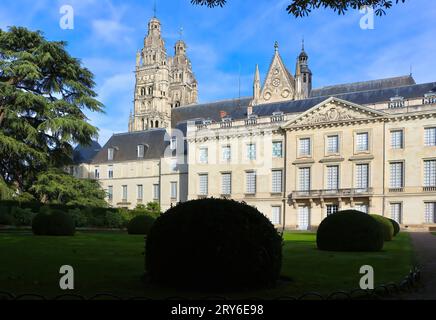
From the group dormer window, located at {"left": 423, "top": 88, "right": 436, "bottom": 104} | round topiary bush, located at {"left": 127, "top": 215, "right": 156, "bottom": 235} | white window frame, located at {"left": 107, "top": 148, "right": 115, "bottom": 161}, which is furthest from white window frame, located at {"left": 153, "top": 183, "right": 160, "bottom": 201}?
dormer window, located at {"left": 423, "top": 88, "right": 436, "bottom": 104}

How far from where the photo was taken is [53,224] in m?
20.8

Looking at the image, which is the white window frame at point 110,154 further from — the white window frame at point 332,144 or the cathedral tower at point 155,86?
the white window frame at point 332,144

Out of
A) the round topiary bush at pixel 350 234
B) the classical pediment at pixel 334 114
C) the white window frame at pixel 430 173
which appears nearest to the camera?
the round topiary bush at pixel 350 234

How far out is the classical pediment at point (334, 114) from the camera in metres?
39.3

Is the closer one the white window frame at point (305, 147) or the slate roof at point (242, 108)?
the slate roof at point (242, 108)

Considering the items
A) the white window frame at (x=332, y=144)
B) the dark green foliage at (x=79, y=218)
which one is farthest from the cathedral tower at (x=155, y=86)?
the dark green foliage at (x=79, y=218)

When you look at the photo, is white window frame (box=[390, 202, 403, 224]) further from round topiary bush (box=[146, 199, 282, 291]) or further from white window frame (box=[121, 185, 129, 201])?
round topiary bush (box=[146, 199, 282, 291])

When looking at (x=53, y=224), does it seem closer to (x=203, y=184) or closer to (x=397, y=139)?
(x=203, y=184)

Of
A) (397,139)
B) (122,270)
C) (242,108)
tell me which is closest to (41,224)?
(122,270)

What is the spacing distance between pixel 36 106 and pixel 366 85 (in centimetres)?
3362

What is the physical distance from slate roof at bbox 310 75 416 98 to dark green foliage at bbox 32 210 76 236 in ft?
115

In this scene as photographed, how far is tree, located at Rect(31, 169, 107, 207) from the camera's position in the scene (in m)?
28.7

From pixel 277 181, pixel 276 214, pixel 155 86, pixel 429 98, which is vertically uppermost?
pixel 155 86

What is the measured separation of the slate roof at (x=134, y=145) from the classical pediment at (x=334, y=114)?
15037 mm
